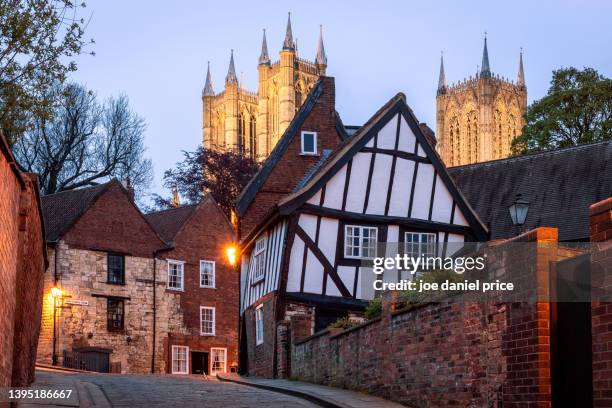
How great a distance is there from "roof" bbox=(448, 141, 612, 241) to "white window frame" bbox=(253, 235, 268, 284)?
7186 millimetres

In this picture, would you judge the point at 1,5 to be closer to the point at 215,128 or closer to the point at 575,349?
the point at 575,349

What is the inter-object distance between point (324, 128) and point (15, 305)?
2024cm

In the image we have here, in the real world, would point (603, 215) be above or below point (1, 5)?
below

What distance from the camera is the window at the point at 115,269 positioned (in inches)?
1832

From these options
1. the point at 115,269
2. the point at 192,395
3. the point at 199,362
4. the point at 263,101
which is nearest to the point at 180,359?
the point at 199,362

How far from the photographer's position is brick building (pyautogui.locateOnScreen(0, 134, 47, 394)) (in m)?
12.2

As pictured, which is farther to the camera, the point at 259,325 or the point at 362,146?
the point at 259,325

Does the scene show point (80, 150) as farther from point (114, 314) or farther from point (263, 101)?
point (263, 101)

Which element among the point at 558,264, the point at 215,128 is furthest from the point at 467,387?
the point at 215,128

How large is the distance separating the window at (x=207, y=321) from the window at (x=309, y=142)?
17.9 metres

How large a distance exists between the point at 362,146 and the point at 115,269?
20481 mm

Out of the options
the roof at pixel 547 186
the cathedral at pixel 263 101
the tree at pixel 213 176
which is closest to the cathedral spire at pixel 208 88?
the cathedral at pixel 263 101

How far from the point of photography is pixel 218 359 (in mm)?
50469

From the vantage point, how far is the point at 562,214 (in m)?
33.9
